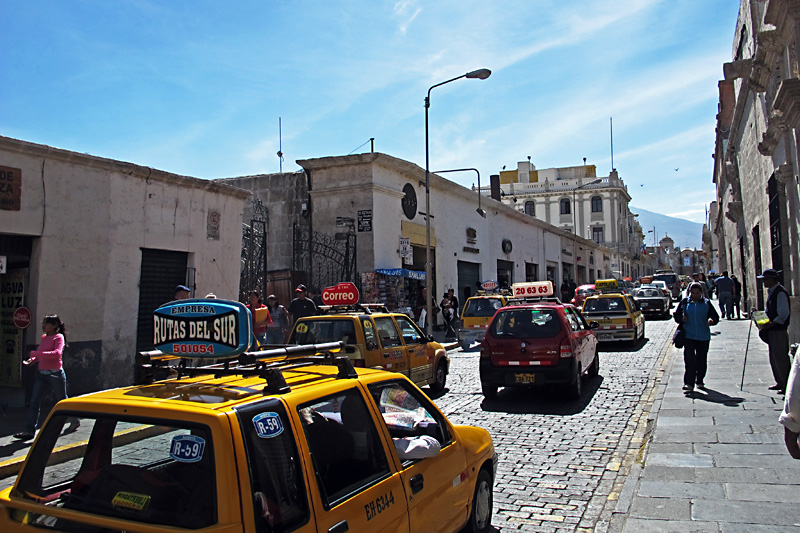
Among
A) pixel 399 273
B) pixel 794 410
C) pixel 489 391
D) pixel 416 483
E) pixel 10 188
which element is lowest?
pixel 489 391

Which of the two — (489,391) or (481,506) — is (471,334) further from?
(481,506)

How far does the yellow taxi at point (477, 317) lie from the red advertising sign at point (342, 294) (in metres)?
4.96

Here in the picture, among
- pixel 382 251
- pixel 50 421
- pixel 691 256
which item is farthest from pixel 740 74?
pixel 691 256

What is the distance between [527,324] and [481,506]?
607 cm

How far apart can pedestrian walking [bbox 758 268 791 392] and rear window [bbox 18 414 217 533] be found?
901cm

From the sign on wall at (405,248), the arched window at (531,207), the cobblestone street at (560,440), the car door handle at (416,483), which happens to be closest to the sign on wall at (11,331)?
the cobblestone street at (560,440)

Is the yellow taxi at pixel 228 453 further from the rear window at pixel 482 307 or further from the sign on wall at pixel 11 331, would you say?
the rear window at pixel 482 307

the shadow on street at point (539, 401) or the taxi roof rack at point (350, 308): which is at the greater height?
the taxi roof rack at point (350, 308)

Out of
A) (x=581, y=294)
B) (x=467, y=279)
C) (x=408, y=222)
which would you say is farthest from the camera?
(x=581, y=294)

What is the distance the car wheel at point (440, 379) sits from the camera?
37.3 ft

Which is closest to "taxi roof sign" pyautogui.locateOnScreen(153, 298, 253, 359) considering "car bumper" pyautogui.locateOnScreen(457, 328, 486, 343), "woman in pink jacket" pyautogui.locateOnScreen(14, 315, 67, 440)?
"woman in pink jacket" pyautogui.locateOnScreen(14, 315, 67, 440)

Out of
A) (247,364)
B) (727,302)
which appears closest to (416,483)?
(247,364)

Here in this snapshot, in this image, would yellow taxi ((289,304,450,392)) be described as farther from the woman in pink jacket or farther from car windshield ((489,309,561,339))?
the woman in pink jacket

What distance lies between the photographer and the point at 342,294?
15.9 meters
